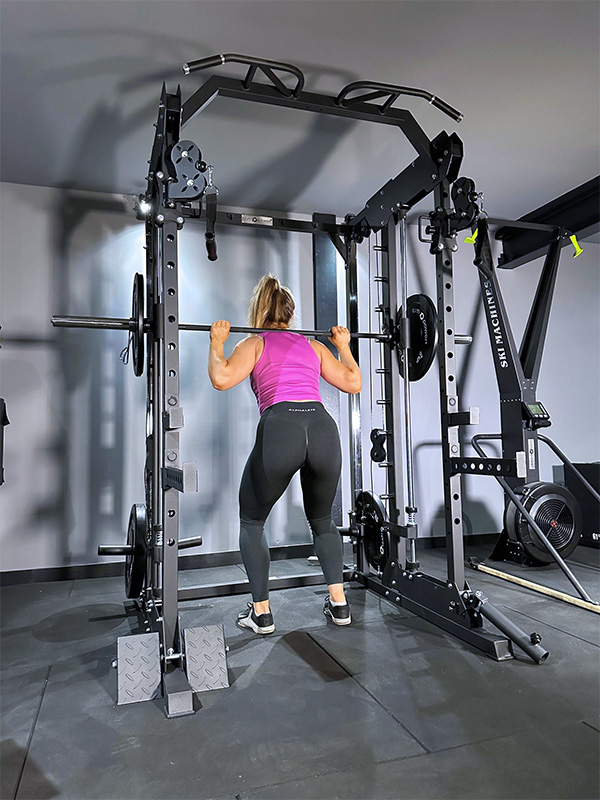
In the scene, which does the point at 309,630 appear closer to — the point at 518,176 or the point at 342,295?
the point at 342,295

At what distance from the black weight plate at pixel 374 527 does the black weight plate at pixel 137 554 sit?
4.23 feet

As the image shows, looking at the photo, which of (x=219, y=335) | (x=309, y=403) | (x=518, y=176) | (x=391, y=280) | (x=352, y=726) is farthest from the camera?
(x=518, y=176)

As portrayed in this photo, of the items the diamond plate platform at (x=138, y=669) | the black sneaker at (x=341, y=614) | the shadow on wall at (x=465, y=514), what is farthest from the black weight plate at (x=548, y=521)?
the diamond plate platform at (x=138, y=669)

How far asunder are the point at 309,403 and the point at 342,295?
2.17 meters

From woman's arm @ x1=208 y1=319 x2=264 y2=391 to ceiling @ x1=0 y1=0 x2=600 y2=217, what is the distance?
1.37 meters

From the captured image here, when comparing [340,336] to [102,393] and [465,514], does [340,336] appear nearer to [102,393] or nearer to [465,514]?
[102,393]

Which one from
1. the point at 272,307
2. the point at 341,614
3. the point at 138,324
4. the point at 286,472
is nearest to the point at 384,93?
the point at 272,307

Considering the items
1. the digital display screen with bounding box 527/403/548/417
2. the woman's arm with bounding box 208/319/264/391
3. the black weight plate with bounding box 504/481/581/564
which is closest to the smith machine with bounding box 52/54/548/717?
the woman's arm with bounding box 208/319/264/391

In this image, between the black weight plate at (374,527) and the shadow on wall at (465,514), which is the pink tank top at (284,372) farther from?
the shadow on wall at (465,514)

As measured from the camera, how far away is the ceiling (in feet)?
8.29

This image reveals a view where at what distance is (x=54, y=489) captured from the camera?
3.87 metres

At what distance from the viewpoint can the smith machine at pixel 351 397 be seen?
87.4 inches

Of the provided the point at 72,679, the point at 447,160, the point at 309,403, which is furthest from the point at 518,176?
the point at 72,679

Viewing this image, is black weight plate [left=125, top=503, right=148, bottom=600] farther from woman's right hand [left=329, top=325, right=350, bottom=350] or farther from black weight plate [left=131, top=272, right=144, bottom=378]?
woman's right hand [left=329, top=325, right=350, bottom=350]
